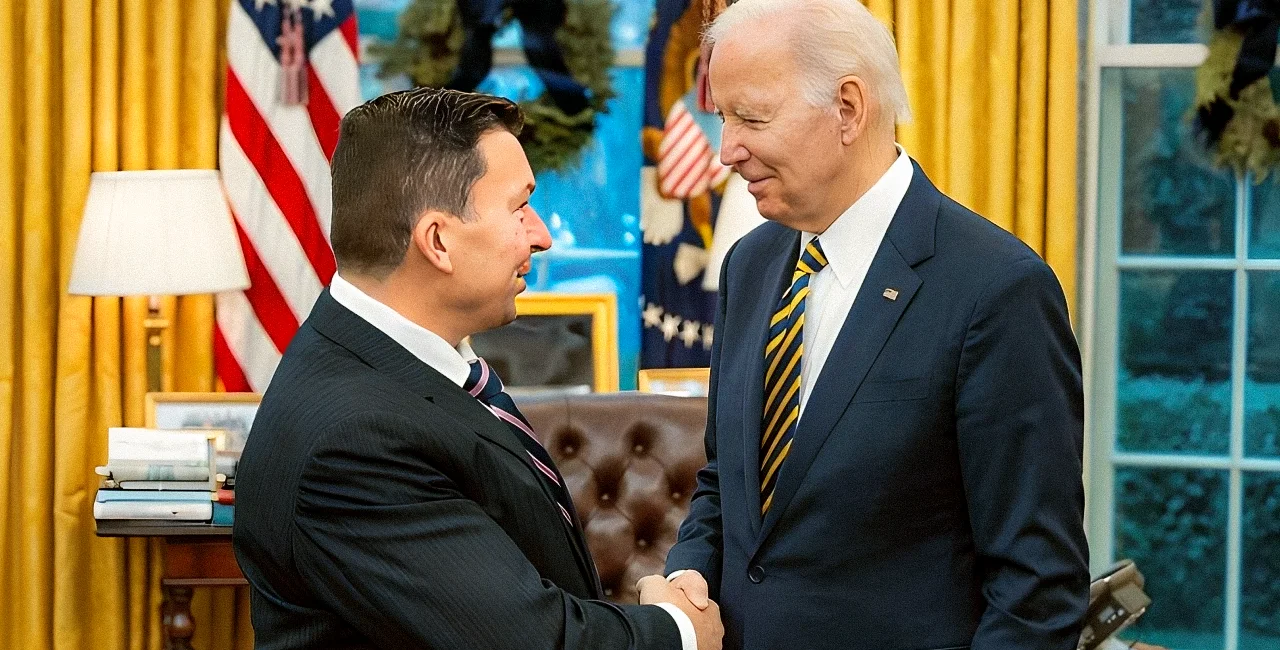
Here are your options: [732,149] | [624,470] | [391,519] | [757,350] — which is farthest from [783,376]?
[624,470]

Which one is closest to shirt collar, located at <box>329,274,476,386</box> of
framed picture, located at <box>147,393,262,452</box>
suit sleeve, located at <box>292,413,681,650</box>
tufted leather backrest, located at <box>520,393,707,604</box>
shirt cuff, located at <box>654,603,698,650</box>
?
suit sleeve, located at <box>292,413,681,650</box>

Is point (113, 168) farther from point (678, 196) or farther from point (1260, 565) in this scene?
point (1260, 565)

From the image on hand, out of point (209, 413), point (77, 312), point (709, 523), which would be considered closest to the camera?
point (709, 523)

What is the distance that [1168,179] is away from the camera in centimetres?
415

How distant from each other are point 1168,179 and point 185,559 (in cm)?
291

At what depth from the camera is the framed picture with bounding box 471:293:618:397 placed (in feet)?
12.9

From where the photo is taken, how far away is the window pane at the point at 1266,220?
13.4 feet

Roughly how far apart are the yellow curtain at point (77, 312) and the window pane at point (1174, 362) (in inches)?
104

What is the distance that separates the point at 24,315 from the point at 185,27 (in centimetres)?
90

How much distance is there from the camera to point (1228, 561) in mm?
4164

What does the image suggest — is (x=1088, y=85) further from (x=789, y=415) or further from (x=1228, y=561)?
(x=789, y=415)

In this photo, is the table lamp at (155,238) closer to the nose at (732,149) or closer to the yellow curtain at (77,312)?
the yellow curtain at (77,312)

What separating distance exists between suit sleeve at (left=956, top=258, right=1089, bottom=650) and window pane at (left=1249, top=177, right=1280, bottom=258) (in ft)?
8.97

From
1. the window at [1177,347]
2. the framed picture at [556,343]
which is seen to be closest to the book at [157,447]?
the framed picture at [556,343]
